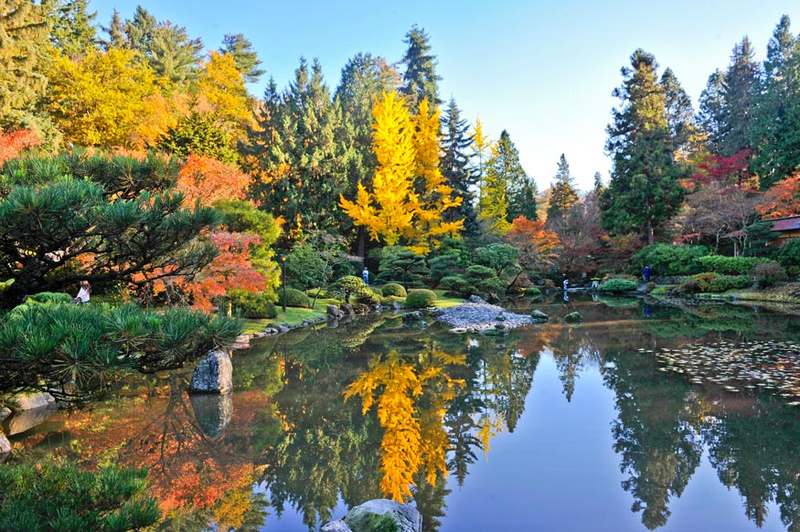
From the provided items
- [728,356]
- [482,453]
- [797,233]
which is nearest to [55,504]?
[482,453]

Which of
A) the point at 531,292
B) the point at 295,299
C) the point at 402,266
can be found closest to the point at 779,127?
the point at 531,292

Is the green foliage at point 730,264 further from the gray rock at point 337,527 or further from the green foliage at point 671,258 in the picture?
the gray rock at point 337,527

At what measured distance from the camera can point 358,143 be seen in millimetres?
26250

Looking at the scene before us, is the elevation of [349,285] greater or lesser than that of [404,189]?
lesser

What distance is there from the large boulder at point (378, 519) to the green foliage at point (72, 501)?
166 centimetres

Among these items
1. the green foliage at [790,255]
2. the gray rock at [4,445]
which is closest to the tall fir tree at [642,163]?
the green foliage at [790,255]

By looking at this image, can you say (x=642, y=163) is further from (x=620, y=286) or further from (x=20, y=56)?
(x=20, y=56)

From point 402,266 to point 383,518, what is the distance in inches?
756

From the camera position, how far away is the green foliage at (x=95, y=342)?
163 cm

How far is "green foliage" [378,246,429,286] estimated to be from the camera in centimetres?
2206

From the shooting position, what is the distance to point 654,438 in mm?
5137

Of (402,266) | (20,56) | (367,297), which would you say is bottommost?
(367,297)

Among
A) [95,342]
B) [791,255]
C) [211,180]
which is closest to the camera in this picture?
[95,342]

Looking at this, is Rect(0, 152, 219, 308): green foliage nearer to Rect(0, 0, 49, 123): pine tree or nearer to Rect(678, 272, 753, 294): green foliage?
Rect(0, 0, 49, 123): pine tree
